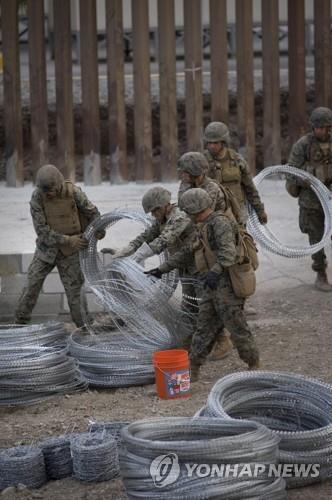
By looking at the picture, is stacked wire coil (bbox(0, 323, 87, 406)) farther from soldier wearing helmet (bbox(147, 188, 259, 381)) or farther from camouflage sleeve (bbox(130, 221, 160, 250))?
camouflage sleeve (bbox(130, 221, 160, 250))

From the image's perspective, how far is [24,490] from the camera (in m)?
7.84

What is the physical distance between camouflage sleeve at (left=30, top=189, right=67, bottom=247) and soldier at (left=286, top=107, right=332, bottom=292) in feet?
8.48

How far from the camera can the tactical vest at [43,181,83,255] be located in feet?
37.5

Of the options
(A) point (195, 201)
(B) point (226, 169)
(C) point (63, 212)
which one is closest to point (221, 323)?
(A) point (195, 201)

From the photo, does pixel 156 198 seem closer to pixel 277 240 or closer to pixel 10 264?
pixel 277 240

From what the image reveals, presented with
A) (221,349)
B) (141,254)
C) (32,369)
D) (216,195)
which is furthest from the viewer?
(141,254)

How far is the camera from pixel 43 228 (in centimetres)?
1144

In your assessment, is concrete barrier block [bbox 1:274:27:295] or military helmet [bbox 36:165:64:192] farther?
concrete barrier block [bbox 1:274:27:295]

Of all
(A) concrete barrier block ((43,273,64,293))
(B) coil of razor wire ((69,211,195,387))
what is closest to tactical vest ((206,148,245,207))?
(B) coil of razor wire ((69,211,195,387))

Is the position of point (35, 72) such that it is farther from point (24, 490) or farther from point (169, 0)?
point (24, 490)

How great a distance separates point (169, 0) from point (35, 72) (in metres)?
1.82

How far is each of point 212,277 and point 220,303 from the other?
0.97ft

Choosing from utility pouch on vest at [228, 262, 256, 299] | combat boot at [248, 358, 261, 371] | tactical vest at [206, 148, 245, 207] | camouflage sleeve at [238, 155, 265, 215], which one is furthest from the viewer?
camouflage sleeve at [238, 155, 265, 215]

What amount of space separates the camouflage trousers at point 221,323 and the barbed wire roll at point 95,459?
205 cm
